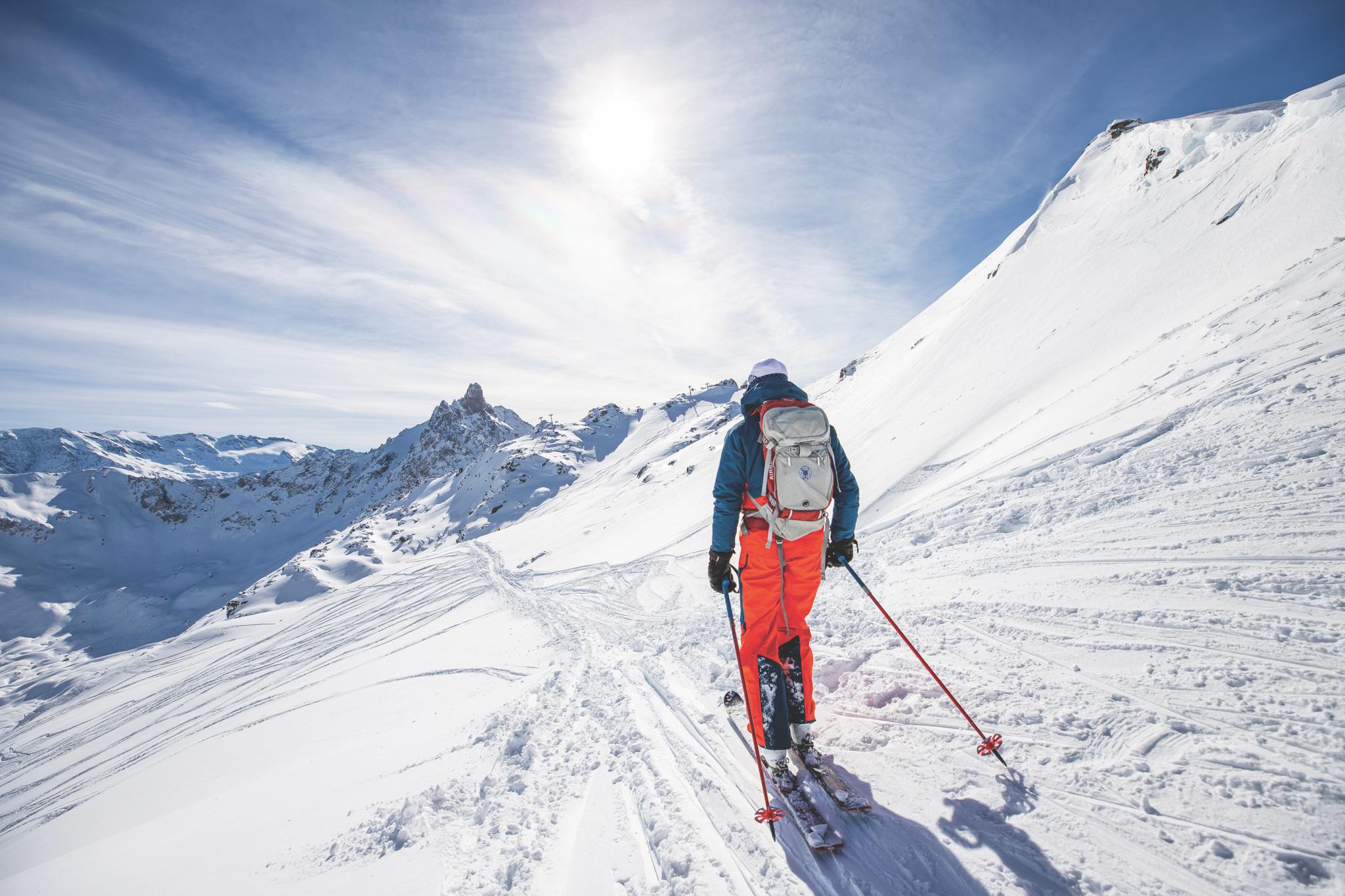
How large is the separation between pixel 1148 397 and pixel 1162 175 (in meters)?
17.1

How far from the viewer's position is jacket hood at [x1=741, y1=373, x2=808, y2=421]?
12.1 feet

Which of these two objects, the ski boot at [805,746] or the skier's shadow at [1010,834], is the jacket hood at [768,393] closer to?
the ski boot at [805,746]

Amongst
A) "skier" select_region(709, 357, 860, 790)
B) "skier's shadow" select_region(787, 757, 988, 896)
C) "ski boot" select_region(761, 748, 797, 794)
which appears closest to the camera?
"skier's shadow" select_region(787, 757, 988, 896)

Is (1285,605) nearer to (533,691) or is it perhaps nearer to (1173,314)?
(533,691)

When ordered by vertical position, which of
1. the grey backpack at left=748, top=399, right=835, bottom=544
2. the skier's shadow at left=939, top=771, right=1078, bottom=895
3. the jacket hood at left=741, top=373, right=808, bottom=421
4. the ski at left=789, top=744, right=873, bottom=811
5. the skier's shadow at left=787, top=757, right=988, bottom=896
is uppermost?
the jacket hood at left=741, top=373, right=808, bottom=421

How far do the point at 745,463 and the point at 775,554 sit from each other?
681 millimetres

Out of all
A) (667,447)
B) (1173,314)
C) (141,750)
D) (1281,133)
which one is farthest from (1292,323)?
(667,447)

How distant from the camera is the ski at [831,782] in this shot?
10.2ft

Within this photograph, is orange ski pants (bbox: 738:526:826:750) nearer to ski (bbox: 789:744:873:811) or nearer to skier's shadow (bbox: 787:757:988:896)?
ski (bbox: 789:744:873:811)

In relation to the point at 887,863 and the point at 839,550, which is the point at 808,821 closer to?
the point at 887,863

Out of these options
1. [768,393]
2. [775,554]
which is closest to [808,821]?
[775,554]

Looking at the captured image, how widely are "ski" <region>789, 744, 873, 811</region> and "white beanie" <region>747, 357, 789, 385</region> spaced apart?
2701 millimetres

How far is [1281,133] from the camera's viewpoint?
13.6 m

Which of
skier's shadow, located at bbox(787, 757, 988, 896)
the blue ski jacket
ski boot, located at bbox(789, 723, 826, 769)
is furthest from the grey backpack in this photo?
skier's shadow, located at bbox(787, 757, 988, 896)
